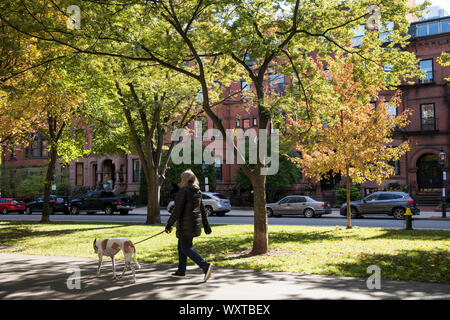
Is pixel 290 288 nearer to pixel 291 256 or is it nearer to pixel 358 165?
pixel 291 256

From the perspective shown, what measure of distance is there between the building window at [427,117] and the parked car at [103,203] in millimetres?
25625

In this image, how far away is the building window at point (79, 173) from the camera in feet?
167

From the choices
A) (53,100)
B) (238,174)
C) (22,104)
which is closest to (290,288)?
(22,104)

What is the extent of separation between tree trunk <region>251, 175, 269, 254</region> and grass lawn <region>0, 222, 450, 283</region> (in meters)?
0.30

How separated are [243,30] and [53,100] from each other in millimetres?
9508

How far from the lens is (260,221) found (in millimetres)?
10414

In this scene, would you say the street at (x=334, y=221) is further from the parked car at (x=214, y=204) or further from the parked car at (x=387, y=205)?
the parked car at (x=214, y=204)

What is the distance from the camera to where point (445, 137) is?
107 ft

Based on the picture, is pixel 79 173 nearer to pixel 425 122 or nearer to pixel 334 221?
pixel 334 221

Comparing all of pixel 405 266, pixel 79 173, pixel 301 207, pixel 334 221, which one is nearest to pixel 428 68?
pixel 301 207

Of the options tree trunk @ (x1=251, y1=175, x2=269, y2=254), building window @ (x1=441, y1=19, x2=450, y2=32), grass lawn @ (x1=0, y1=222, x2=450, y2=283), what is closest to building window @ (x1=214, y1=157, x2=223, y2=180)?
building window @ (x1=441, y1=19, x2=450, y2=32)

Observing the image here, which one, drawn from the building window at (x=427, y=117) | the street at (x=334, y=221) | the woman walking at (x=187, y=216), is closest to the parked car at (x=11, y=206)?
the street at (x=334, y=221)

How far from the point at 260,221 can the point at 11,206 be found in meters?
33.9

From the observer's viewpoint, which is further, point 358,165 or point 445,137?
point 445,137
